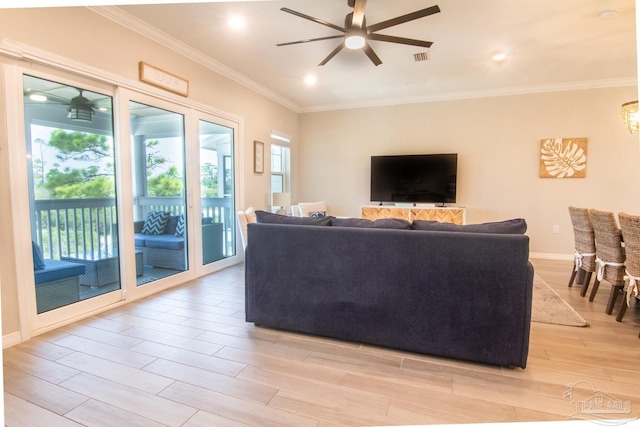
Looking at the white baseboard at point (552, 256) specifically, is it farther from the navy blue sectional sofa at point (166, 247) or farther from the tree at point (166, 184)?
the tree at point (166, 184)

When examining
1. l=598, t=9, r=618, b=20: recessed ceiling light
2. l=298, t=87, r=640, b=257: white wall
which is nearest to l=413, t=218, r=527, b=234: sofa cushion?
l=598, t=9, r=618, b=20: recessed ceiling light

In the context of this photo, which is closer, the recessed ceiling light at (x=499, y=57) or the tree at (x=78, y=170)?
the tree at (x=78, y=170)

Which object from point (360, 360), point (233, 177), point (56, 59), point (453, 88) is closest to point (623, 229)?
point (360, 360)

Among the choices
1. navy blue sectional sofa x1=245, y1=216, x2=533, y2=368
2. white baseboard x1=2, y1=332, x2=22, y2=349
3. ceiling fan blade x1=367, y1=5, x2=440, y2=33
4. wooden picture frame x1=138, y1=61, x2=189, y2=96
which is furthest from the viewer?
wooden picture frame x1=138, y1=61, x2=189, y2=96

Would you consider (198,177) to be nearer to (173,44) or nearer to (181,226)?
(181,226)

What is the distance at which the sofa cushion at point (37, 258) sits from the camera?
2.60 metres

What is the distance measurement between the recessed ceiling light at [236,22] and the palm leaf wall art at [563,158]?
15.7 feet

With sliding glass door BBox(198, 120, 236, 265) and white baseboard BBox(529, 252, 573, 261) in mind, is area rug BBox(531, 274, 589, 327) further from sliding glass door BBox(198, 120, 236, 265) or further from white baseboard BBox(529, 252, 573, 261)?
sliding glass door BBox(198, 120, 236, 265)

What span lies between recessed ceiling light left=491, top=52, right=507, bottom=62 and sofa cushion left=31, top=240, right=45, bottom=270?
5119mm

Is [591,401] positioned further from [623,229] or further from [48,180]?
[48,180]

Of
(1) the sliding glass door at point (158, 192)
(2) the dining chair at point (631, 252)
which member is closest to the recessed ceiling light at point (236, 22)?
(1) the sliding glass door at point (158, 192)

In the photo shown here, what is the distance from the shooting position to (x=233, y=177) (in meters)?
4.75

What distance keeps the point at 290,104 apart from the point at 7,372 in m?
5.32

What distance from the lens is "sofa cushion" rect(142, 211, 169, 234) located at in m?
3.76
